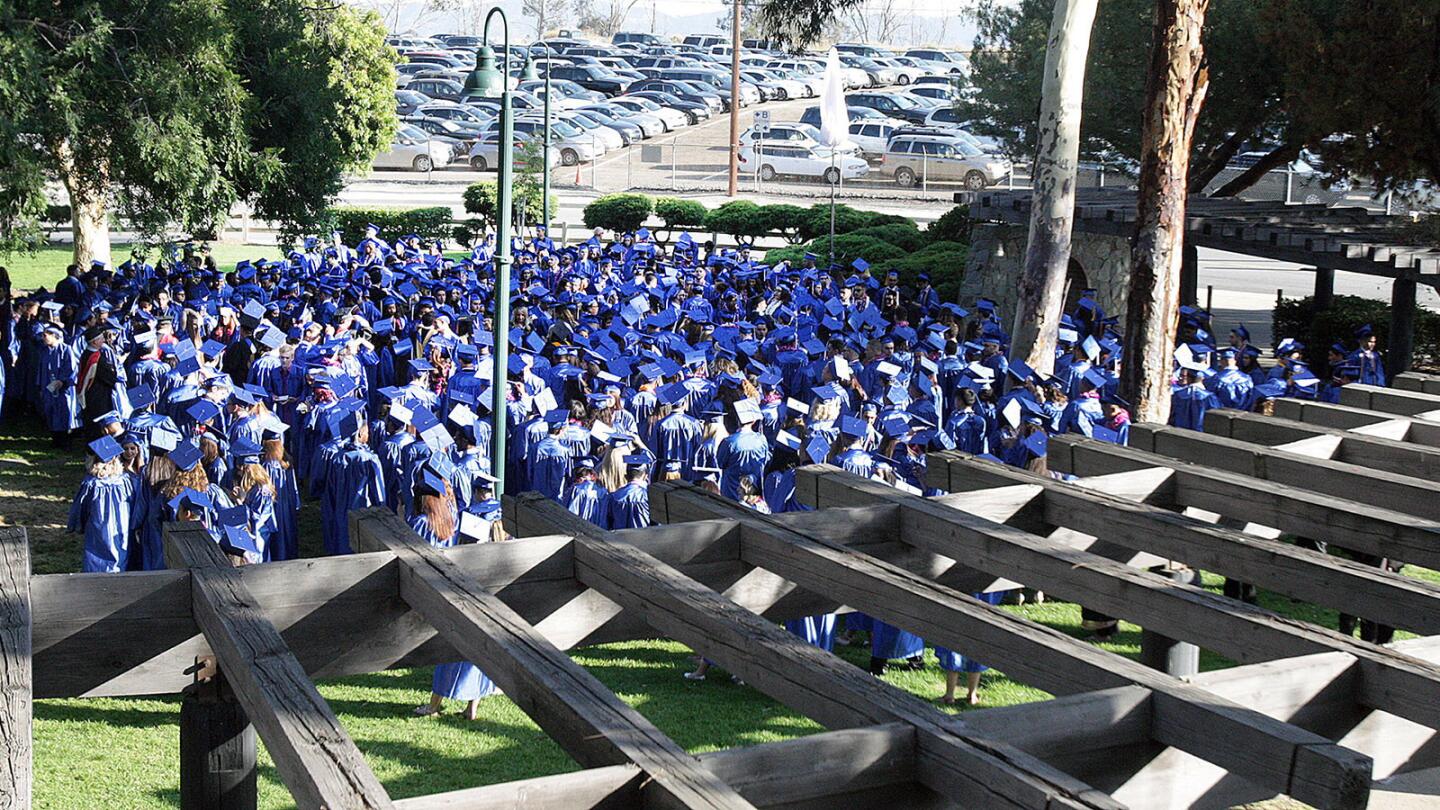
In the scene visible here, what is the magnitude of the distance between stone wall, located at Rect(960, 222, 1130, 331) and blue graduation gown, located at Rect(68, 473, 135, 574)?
1356cm

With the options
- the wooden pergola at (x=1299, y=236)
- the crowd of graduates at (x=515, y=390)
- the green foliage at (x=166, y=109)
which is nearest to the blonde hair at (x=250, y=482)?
the crowd of graduates at (x=515, y=390)

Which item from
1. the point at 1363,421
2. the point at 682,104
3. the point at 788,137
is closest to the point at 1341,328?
the point at 1363,421

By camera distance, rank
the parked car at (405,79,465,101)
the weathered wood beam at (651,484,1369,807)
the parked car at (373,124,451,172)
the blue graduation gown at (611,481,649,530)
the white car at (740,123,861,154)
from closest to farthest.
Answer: the weathered wood beam at (651,484,1369,807)
the blue graduation gown at (611,481,649,530)
the white car at (740,123,861,154)
the parked car at (373,124,451,172)
the parked car at (405,79,465,101)

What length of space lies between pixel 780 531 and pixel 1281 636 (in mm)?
1077

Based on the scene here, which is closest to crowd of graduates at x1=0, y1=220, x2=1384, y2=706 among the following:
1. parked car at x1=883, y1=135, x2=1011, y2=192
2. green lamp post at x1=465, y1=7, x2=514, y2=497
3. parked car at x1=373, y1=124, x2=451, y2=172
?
green lamp post at x1=465, y1=7, x2=514, y2=497

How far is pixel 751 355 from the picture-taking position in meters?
14.4

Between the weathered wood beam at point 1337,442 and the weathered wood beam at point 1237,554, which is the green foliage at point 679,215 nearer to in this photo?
the weathered wood beam at point 1337,442

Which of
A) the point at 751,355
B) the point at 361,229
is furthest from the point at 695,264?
the point at 361,229

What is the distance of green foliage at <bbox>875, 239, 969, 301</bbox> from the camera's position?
22656mm

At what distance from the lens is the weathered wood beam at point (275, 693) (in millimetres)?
2008

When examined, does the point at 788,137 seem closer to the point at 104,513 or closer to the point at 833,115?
the point at 833,115

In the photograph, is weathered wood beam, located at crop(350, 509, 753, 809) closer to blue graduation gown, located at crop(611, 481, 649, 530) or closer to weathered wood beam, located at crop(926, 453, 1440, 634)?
weathered wood beam, located at crop(926, 453, 1440, 634)

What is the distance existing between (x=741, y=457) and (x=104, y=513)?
4.32m

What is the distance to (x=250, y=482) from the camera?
31.2ft
